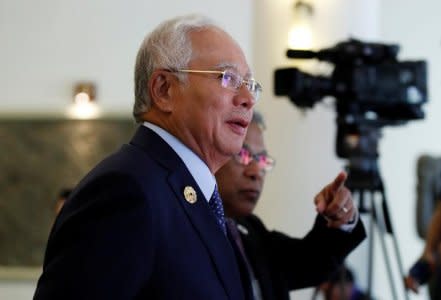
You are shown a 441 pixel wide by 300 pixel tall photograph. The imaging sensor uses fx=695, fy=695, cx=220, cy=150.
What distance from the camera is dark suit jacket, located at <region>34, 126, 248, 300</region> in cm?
103

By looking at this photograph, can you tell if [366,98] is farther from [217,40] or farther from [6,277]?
[6,277]

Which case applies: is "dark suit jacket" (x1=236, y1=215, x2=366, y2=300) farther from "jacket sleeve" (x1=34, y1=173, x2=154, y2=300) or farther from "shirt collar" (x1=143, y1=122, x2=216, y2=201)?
"jacket sleeve" (x1=34, y1=173, x2=154, y2=300)

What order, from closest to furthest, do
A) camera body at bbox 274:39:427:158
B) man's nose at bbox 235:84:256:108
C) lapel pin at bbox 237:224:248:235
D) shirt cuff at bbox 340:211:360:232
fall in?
man's nose at bbox 235:84:256:108
shirt cuff at bbox 340:211:360:232
lapel pin at bbox 237:224:248:235
camera body at bbox 274:39:427:158

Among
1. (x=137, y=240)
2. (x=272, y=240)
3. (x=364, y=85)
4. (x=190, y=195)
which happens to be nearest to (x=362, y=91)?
(x=364, y=85)

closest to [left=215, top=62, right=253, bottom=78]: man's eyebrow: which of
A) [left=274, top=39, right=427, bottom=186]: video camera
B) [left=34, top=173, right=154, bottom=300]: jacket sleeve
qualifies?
[left=34, top=173, right=154, bottom=300]: jacket sleeve

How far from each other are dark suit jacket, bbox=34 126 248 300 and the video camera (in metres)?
1.27

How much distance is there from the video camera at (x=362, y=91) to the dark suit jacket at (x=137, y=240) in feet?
4.17

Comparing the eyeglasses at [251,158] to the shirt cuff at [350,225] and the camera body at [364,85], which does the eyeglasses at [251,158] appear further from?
the camera body at [364,85]

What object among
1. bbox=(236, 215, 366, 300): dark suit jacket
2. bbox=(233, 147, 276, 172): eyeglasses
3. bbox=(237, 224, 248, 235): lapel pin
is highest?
bbox=(233, 147, 276, 172): eyeglasses

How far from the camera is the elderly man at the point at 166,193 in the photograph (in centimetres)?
104

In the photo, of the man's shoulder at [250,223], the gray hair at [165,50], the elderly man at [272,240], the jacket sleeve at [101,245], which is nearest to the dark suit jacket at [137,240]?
the jacket sleeve at [101,245]

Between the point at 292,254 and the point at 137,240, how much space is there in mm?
820

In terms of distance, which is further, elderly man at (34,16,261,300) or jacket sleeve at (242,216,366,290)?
jacket sleeve at (242,216,366,290)

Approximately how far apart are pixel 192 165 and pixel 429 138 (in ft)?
11.5
